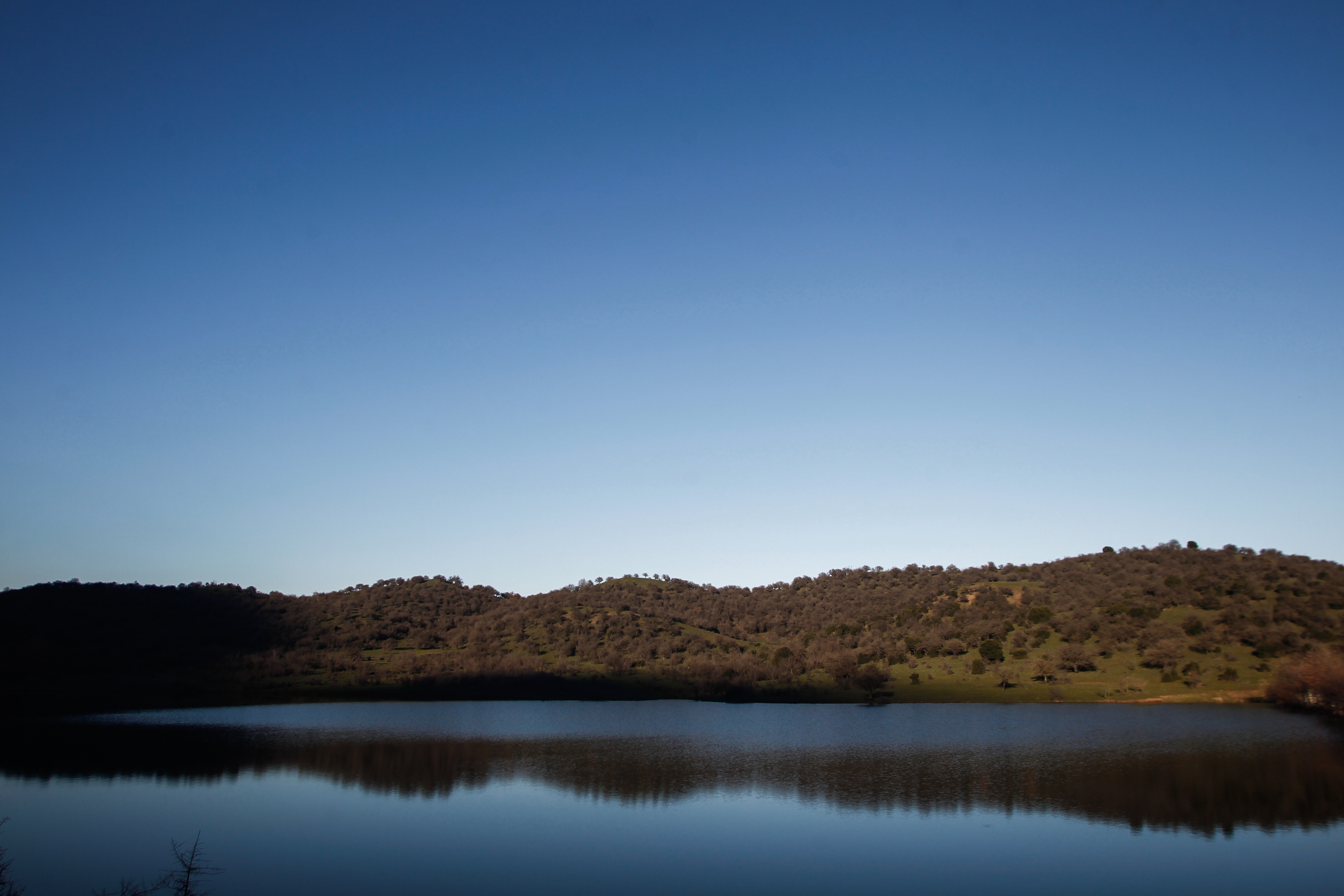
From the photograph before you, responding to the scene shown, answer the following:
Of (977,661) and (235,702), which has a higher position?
(977,661)

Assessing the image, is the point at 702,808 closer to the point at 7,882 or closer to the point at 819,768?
the point at 819,768

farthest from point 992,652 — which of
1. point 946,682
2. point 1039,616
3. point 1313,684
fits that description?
point 1313,684

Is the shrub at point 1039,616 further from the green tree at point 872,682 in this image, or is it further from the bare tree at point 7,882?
the bare tree at point 7,882

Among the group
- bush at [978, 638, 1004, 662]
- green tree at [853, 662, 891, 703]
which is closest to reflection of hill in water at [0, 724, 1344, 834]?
green tree at [853, 662, 891, 703]

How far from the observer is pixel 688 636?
112 m

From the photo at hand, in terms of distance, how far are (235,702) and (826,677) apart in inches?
2329

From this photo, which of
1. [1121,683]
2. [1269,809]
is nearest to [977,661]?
[1121,683]

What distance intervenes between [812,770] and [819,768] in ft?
1.97

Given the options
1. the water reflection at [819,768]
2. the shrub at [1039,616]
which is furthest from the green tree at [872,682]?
the water reflection at [819,768]

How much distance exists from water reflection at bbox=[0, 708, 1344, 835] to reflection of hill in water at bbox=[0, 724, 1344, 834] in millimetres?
122

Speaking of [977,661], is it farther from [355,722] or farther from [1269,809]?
[355,722]

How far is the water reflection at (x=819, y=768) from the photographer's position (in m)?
30.1

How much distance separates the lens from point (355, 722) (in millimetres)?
60531

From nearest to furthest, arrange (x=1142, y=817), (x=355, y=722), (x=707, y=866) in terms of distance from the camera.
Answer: (x=707, y=866), (x=1142, y=817), (x=355, y=722)
